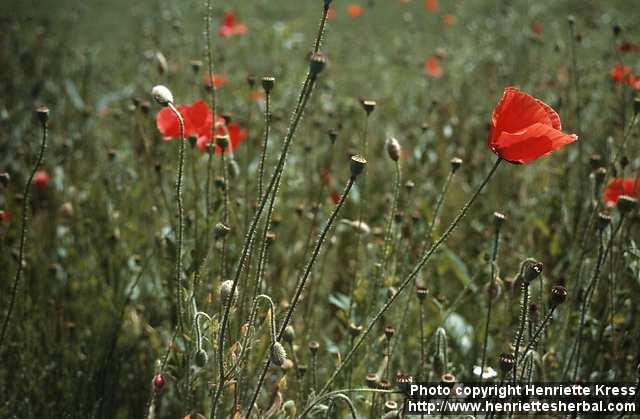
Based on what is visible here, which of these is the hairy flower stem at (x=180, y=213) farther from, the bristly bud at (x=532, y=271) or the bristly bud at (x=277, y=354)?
the bristly bud at (x=532, y=271)

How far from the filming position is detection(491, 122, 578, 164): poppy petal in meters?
1.26

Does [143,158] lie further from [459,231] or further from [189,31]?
[189,31]

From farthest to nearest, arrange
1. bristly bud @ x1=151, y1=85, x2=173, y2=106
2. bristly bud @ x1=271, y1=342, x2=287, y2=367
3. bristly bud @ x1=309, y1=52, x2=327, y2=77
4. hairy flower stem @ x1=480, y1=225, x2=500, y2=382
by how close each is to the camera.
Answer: hairy flower stem @ x1=480, y1=225, x2=500, y2=382
bristly bud @ x1=151, y1=85, x2=173, y2=106
bristly bud @ x1=271, y1=342, x2=287, y2=367
bristly bud @ x1=309, y1=52, x2=327, y2=77

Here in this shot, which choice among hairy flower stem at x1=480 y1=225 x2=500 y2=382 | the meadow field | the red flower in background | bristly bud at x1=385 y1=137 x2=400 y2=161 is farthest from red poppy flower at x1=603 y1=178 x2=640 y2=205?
the red flower in background

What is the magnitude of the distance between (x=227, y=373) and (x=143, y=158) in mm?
1631

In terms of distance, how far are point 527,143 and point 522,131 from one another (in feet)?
0.10

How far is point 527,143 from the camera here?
4.21ft

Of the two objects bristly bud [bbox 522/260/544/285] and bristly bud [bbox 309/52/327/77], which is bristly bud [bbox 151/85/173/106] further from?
bristly bud [bbox 522/260/544/285]

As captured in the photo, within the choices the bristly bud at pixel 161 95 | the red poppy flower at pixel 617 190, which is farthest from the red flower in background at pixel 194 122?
the red poppy flower at pixel 617 190

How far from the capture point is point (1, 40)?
4.00m

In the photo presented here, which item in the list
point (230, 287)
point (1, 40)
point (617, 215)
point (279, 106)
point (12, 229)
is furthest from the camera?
point (1, 40)

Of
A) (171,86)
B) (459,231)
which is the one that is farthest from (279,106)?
(459,231)

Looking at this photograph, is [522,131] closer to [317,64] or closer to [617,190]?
[317,64]

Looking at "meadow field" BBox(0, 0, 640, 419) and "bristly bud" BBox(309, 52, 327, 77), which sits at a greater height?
"bristly bud" BBox(309, 52, 327, 77)
